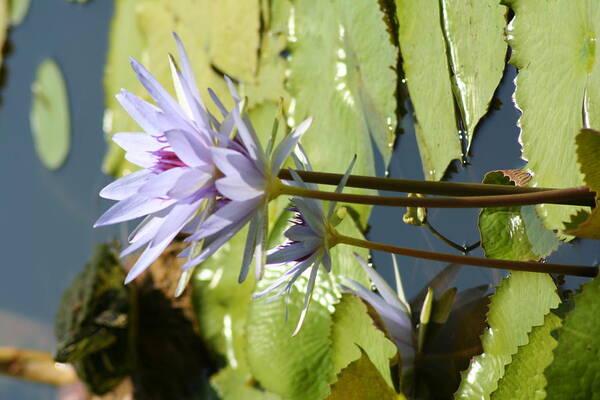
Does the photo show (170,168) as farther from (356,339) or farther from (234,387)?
(234,387)

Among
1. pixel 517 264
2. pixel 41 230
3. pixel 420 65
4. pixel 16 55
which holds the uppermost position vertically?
pixel 16 55

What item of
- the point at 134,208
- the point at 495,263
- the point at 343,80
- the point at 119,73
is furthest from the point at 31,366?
the point at 495,263

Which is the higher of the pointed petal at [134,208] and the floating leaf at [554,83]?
the floating leaf at [554,83]

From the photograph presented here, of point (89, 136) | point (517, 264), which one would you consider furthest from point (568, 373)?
point (89, 136)

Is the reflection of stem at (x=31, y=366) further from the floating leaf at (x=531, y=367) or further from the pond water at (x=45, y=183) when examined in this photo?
the floating leaf at (x=531, y=367)

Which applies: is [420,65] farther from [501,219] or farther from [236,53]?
[236,53]

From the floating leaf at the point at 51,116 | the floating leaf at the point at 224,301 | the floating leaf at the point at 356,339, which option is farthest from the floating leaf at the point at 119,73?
the floating leaf at the point at 356,339

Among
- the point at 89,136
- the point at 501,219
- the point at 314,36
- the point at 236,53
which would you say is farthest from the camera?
the point at 89,136
